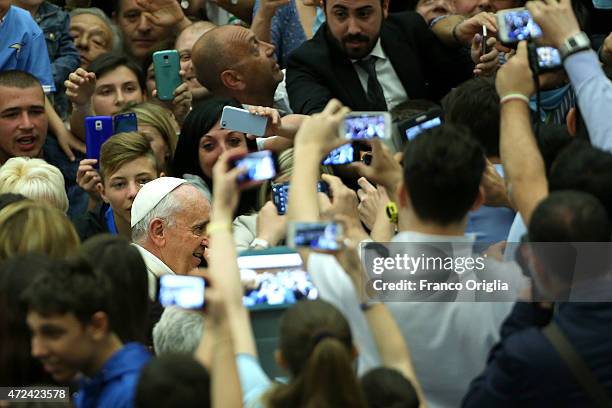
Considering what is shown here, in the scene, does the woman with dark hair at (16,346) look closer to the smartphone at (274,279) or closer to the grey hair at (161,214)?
the smartphone at (274,279)

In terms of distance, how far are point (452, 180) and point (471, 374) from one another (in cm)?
61

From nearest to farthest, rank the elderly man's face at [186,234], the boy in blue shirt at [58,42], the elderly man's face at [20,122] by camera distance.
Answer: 1. the elderly man's face at [186,234]
2. the elderly man's face at [20,122]
3. the boy in blue shirt at [58,42]

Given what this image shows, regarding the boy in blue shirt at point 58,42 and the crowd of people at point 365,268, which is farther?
the boy in blue shirt at point 58,42

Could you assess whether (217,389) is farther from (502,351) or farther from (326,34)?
(326,34)

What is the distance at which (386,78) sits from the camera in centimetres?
717

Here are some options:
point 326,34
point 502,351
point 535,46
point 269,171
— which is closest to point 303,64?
point 326,34

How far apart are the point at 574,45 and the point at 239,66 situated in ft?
10.1

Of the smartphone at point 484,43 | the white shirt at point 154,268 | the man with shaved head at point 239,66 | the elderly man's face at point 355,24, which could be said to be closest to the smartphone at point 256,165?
the white shirt at point 154,268

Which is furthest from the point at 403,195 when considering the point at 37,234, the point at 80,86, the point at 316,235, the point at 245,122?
the point at 80,86

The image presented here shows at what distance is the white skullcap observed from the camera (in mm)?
6168

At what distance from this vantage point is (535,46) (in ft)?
15.8

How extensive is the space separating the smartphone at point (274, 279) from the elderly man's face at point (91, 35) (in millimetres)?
4538

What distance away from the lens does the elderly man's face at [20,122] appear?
24.5 feet

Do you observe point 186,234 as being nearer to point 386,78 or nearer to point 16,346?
point 386,78
